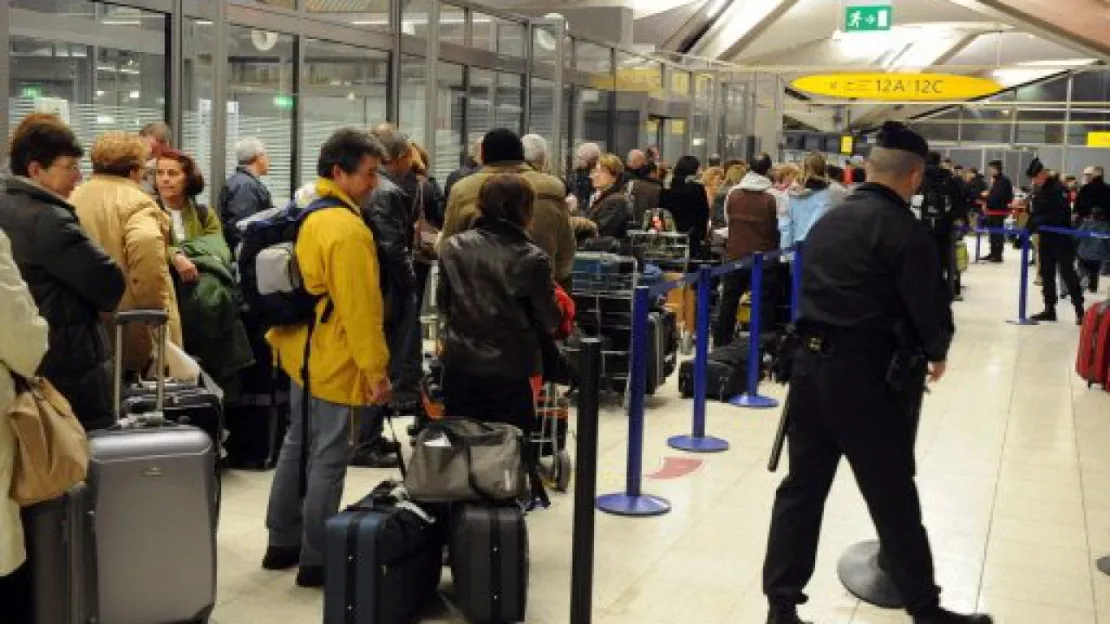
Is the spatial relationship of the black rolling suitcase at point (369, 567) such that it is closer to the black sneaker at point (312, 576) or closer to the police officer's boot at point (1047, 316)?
the black sneaker at point (312, 576)

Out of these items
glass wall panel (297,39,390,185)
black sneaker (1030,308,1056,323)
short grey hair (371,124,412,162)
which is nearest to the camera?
short grey hair (371,124,412,162)

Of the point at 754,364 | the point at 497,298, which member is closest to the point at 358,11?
the point at 754,364

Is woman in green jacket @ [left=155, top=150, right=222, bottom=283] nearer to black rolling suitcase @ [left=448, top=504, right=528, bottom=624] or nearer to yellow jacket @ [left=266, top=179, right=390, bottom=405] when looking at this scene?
yellow jacket @ [left=266, top=179, right=390, bottom=405]

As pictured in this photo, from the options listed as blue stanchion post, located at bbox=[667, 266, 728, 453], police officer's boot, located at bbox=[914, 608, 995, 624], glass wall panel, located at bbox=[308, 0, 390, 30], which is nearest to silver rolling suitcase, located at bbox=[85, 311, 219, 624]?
police officer's boot, located at bbox=[914, 608, 995, 624]

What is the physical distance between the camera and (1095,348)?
905cm

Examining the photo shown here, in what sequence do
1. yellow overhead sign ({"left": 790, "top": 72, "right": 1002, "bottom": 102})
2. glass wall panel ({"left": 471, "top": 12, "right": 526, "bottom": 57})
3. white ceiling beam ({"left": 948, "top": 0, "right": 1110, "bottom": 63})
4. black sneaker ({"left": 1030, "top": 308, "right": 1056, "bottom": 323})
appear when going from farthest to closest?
yellow overhead sign ({"left": 790, "top": 72, "right": 1002, "bottom": 102}), white ceiling beam ({"left": 948, "top": 0, "right": 1110, "bottom": 63}), black sneaker ({"left": 1030, "top": 308, "right": 1056, "bottom": 323}), glass wall panel ({"left": 471, "top": 12, "right": 526, "bottom": 57})

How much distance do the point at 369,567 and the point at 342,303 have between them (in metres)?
0.87

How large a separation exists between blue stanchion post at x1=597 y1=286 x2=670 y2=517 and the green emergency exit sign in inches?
606

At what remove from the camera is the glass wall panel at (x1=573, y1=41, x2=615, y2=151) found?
43.9 ft

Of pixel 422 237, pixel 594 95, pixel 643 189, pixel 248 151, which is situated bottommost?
pixel 422 237

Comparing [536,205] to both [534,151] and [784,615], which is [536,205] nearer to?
[534,151]

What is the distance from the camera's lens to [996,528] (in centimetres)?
551

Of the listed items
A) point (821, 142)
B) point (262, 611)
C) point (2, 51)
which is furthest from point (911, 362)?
point (821, 142)

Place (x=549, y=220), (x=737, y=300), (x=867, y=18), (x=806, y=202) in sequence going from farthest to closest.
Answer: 1. (x=867, y=18)
2. (x=737, y=300)
3. (x=806, y=202)
4. (x=549, y=220)
